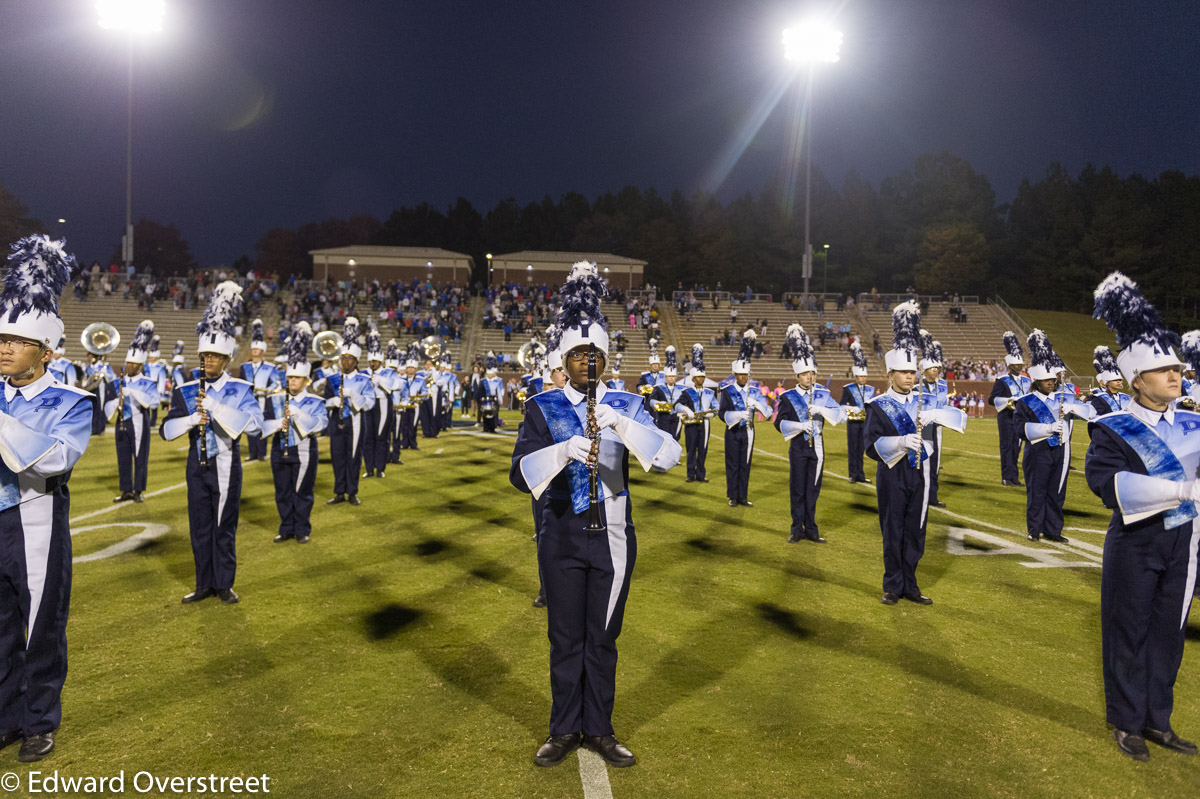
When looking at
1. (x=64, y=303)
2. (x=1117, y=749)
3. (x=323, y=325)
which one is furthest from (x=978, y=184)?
(x=1117, y=749)

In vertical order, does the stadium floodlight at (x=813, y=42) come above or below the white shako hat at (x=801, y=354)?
above

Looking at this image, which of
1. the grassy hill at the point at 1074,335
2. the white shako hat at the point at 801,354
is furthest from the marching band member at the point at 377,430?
the grassy hill at the point at 1074,335

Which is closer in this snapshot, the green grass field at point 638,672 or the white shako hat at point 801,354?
the green grass field at point 638,672

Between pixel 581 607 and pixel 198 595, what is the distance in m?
4.29

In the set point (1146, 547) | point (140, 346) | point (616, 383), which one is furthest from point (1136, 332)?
point (140, 346)

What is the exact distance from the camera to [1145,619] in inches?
161

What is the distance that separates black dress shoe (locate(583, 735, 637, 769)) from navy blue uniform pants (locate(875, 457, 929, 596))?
3720 millimetres

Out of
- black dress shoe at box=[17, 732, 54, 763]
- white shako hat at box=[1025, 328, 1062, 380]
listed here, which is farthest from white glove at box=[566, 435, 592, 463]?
white shako hat at box=[1025, 328, 1062, 380]

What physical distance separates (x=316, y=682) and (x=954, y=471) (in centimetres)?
1449

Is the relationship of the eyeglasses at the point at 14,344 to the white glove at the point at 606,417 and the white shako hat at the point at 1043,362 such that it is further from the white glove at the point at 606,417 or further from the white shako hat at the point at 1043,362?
the white shako hat at the point at 1043,362

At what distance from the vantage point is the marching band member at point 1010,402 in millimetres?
12758

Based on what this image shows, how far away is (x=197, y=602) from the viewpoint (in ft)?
21.1

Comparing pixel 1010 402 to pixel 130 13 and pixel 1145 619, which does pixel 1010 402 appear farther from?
pixel 130 13

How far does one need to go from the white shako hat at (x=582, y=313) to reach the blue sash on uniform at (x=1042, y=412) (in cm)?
751
